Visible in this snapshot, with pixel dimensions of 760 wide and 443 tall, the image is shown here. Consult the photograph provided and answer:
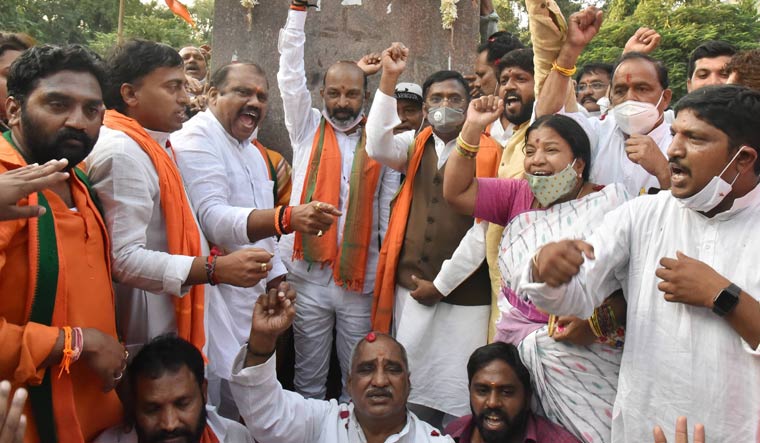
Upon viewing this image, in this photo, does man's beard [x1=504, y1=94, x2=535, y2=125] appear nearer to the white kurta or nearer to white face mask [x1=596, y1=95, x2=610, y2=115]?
the white kurta

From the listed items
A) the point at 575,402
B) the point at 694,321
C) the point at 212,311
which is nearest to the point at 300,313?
the point at 212,311

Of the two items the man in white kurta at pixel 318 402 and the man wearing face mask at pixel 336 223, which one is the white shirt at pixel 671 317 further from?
the man wearing face mask at pixel 336 223

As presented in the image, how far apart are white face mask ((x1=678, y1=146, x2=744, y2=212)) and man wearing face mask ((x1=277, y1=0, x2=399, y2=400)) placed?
90.6 inches

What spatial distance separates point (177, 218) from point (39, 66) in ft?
2.70

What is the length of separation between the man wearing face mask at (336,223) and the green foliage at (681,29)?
41.6 feet

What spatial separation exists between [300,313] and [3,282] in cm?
220

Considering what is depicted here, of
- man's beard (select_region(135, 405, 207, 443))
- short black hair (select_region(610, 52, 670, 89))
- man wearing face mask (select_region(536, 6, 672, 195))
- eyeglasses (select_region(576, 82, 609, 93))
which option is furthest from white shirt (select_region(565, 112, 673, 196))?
eyeglasses (select_region(576, 82, 609, 93))

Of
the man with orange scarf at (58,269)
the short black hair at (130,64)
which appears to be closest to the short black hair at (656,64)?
the short black hair at (130,64)

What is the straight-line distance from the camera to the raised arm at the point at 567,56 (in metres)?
3.70

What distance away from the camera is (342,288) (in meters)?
4.43

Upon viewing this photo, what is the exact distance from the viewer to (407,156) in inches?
168

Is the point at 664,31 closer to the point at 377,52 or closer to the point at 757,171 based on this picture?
the point at 377,52

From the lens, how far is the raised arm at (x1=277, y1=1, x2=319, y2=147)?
173 inches

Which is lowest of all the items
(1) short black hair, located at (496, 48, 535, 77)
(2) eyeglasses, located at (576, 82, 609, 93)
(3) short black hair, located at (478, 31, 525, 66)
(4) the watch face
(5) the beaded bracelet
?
(5) the beaded bracelet
